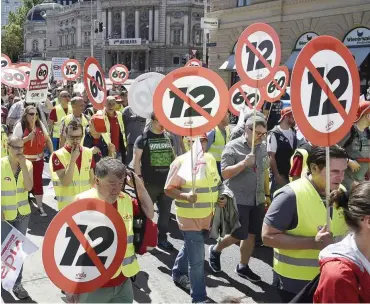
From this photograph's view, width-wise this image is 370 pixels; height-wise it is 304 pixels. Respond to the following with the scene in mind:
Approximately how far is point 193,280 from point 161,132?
82.6 inches

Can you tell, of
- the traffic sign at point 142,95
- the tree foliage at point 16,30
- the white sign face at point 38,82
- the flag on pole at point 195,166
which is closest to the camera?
the flag on pole at point 195,166

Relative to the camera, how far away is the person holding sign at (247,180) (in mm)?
4789

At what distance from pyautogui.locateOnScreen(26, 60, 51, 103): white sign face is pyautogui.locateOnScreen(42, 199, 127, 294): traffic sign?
520 centimetres

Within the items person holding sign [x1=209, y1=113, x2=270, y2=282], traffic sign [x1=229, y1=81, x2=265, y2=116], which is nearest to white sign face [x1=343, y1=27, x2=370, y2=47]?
traffic sign [x1=229, y1=81, x2=265, y2=116]

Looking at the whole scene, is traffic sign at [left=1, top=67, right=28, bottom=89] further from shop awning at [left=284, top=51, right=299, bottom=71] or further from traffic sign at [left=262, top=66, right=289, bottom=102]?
shop awning at [left=284, top=51, right=299, bottom=71]

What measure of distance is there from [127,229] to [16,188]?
74.5 inches

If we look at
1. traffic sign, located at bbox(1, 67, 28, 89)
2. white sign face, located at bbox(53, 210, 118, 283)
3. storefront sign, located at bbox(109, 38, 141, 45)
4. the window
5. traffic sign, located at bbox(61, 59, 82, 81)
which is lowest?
white sign face, located at bbox(53, 210, 118, 283)

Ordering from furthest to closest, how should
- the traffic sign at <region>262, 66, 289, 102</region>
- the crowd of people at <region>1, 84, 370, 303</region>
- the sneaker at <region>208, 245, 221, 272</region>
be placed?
the traffic sign at <region>262, 66, 289, 102</region>
the sneaker at <region>208, 245, 221, 272</region>
the crowd of people at <region>1, 84, 370, 303</region>

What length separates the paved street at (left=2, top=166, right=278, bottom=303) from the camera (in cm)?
464

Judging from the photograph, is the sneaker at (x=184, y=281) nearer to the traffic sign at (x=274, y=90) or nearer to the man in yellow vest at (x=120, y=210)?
the man in yellow vest at (x=120, y=210)

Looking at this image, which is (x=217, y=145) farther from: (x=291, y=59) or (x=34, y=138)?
(x=291, y=59)

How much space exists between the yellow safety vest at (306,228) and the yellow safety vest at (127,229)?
91 cm

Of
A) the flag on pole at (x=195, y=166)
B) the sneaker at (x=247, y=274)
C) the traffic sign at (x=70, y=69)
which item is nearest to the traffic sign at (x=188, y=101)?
the flag on pole at (x=195, y=166)

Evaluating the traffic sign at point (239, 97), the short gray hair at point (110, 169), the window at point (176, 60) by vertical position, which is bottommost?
the short gray hair at point (110, 169)
